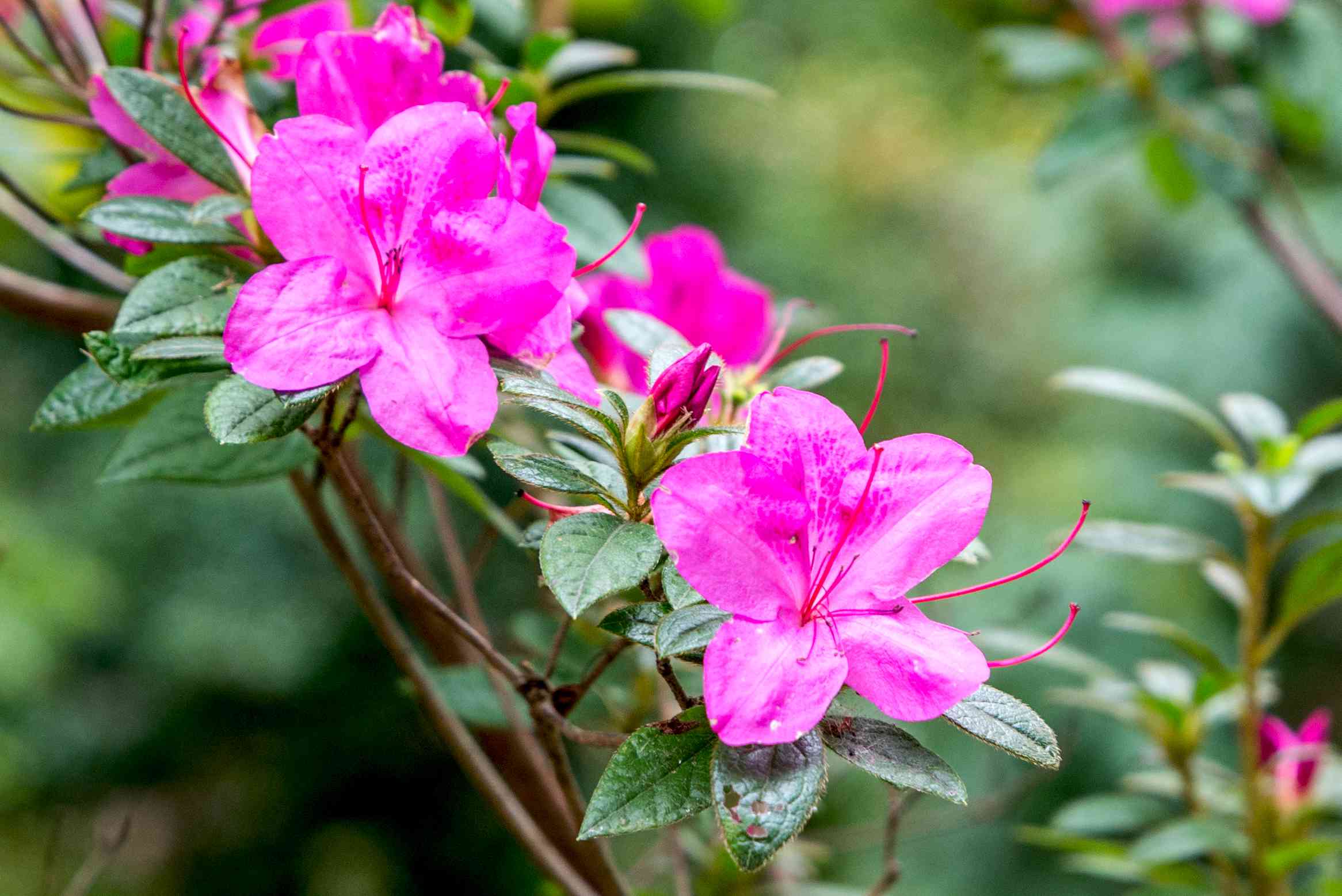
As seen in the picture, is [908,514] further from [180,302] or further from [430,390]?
[180,302]

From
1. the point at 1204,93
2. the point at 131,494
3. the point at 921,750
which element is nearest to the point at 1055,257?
the point at 1204,93

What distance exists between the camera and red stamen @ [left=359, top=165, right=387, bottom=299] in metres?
0.40

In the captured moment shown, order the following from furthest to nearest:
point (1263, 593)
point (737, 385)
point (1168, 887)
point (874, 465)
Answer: point (1168, 887) < point (1263, 593) < point (737, 385) < point (874, 465)

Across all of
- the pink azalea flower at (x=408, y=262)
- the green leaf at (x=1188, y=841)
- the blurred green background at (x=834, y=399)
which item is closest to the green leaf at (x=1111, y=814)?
the green leaf at (x=1188, y=841)

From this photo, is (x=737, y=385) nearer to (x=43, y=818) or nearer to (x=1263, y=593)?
(x=1263, y=593)

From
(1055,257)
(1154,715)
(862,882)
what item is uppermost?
(1154,715)

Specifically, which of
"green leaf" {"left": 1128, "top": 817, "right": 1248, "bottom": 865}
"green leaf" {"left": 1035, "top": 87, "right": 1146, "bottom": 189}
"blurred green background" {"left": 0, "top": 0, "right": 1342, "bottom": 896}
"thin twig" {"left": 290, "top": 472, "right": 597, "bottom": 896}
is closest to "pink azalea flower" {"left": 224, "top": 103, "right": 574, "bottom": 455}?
"thin twig" {"left": 290, "top": 472, "right": 597, "bottom": 896}

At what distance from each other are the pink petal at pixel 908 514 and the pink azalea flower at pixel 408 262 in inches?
5.3

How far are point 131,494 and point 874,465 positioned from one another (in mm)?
2113

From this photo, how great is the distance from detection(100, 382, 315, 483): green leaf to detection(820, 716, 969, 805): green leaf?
0.29 meters

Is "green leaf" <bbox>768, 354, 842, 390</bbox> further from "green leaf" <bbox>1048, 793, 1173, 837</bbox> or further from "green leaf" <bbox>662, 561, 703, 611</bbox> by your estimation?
"green leaf" <bbox>1048, 793, 1173, 837</bbox>

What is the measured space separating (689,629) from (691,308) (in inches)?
15.7

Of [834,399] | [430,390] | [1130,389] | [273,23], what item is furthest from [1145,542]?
[834,399]

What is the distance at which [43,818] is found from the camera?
7.64 ft
